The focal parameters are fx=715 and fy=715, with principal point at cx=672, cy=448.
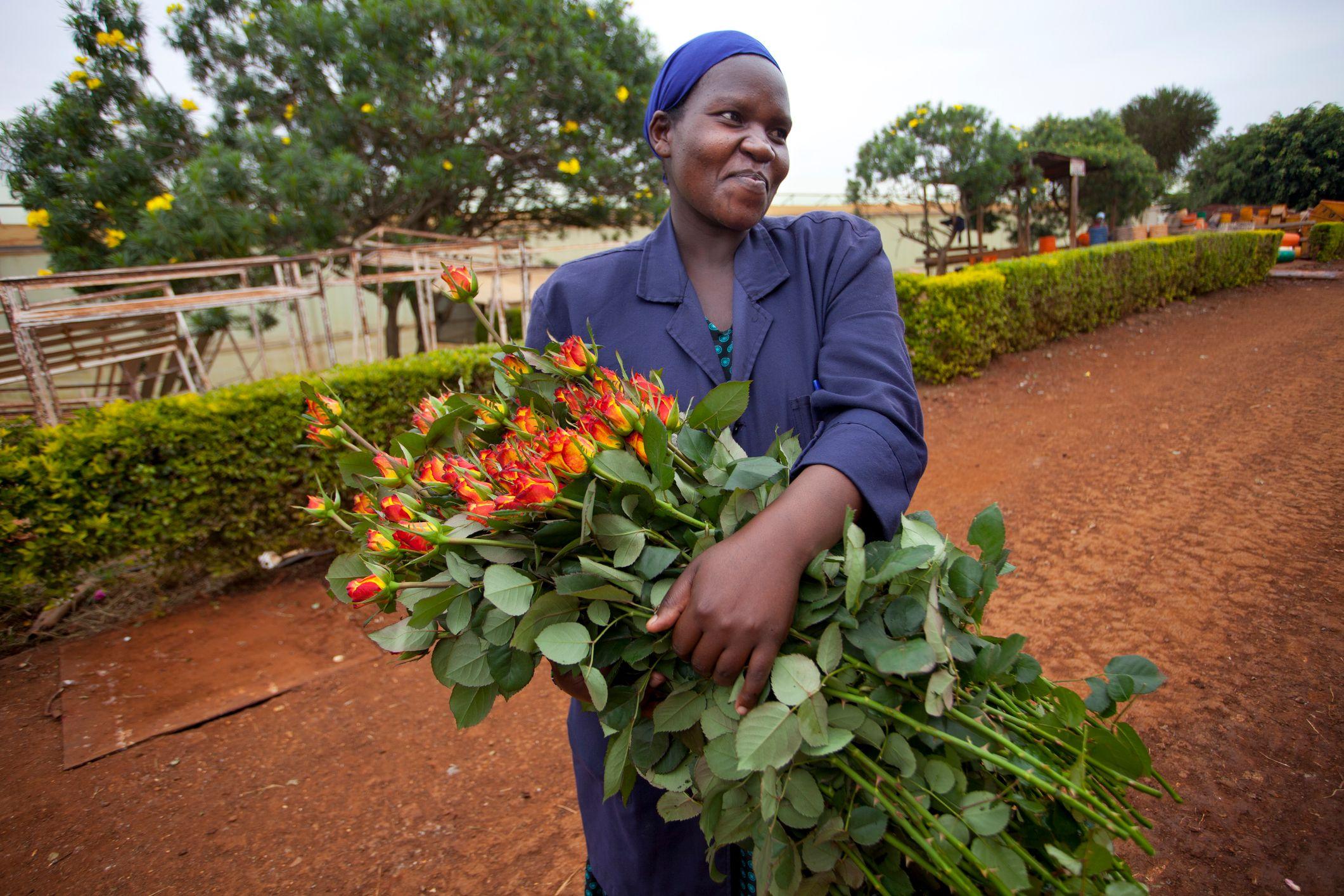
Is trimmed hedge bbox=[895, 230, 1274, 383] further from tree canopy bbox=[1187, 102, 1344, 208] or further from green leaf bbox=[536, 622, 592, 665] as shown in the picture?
tree canopy bbox=[1187, 102, 1344, 208]

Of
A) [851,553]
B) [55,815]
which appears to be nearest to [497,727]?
[55,815]

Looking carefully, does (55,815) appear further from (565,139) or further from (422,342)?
(565,139)

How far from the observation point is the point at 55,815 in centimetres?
284

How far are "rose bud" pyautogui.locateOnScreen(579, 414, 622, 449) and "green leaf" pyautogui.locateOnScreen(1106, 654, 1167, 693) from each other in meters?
0.76

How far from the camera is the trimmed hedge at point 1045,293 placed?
8.19 metres

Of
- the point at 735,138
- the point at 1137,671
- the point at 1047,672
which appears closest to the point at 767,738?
the point at 1137,671

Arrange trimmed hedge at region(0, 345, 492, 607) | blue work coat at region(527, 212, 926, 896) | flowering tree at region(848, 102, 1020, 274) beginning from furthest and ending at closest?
flowering tree at region(848, 102, 1020, 274), trimmed hedge at region(0, 345, 492, 607), blue work coat at region(527, 212, 926, 896)

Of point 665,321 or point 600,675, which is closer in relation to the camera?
point 600,675

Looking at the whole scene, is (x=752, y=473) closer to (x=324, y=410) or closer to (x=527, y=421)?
(x=527, y=421)

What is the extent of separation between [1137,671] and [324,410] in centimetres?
132

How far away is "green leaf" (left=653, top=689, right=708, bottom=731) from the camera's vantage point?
39.1 inches

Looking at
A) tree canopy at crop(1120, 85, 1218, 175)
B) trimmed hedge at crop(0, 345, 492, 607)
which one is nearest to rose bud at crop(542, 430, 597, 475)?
trimmed hedge at crop(0, 345, 492, 607)

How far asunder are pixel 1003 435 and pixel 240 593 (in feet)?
20.8

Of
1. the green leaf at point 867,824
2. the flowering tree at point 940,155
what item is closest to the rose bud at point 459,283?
the green leaf at point 867,824
